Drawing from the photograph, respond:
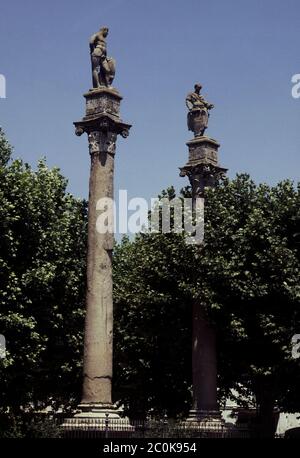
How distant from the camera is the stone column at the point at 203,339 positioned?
32188 millimetres

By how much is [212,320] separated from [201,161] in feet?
24.5

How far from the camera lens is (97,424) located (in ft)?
86.3

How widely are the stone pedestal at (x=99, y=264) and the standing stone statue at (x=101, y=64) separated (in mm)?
641

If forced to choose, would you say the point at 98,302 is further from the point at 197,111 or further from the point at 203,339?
the point at 197,111

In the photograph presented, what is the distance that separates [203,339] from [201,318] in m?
1.00

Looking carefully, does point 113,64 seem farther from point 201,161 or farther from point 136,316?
point 136,316

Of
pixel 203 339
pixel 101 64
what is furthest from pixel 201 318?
pixel 101 64

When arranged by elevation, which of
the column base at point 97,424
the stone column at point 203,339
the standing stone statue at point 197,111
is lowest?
the column base at point 97,424

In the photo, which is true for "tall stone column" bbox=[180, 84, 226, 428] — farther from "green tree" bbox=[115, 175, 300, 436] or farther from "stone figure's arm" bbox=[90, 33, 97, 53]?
"stone figure's arm" bbox=[90, 33, 97, 53]

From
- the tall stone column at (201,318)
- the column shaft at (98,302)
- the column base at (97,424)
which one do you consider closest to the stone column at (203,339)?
the tall stone column at (201,318)

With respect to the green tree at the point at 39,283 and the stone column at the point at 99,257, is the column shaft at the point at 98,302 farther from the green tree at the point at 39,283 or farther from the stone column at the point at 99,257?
the green tree at the point at 39,283

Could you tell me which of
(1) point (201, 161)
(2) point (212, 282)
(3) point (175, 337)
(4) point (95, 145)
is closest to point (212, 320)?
(2) point (212, 282)

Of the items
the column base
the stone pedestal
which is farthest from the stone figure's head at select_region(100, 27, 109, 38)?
the column base

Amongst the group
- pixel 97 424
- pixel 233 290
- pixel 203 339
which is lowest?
pixel 97 424
